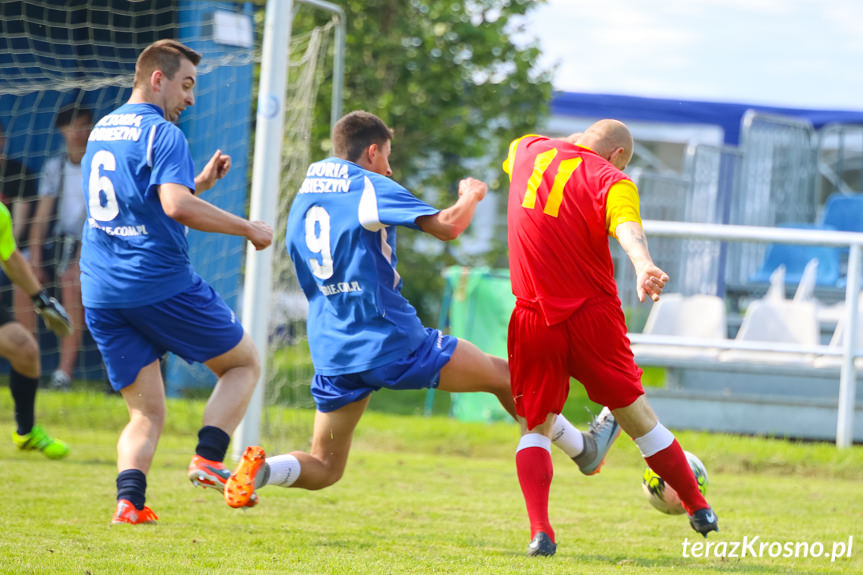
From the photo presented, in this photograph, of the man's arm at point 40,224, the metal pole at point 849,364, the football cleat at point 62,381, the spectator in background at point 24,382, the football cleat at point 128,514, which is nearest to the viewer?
the football cleat at point 128,514

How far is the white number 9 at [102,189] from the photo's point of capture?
473 centimetres

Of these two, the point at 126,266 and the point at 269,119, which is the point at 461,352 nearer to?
the point at 126,266

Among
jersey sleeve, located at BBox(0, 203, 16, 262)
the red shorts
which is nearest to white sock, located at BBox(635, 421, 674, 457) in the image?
the red shorts

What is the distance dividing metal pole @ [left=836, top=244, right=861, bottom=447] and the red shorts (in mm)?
3957

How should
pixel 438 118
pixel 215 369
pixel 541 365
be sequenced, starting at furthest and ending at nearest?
pixel 438 118 < pixel 215 369 < pixel 541 365

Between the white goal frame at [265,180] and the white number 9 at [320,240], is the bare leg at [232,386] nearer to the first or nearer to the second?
the white number 9 at [320,240]

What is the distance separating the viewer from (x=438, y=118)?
1183cm

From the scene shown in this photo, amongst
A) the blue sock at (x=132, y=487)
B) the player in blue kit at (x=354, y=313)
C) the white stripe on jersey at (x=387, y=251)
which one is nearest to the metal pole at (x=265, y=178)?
the blue sock at (x=132, y=487)

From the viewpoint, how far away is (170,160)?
4.53m

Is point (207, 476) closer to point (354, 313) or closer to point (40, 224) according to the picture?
point (354, 313)

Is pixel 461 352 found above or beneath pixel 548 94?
beneath

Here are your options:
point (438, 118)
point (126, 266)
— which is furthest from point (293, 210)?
point (438, 118)

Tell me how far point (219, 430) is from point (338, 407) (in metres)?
0.66

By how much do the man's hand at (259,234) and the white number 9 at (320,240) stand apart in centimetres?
18
